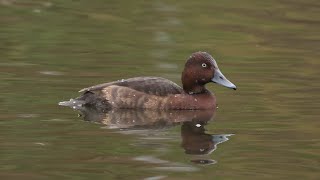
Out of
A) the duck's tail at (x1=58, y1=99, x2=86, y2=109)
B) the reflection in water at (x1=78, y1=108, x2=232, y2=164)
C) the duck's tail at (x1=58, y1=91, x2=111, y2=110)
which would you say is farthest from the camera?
the duck's tail at (x1=58, y1=91, x2=111, y2=110)

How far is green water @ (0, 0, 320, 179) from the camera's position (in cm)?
996

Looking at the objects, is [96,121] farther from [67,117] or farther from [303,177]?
[303,177]

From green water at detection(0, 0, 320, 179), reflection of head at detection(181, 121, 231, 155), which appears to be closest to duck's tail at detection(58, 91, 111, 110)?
green water at detection(0, 0, 320, 179)

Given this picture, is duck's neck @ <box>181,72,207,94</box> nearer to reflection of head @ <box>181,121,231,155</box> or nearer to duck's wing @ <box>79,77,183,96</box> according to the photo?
duck's wing @ <box>79,77,183,96</box>

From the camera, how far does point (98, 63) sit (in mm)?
14875

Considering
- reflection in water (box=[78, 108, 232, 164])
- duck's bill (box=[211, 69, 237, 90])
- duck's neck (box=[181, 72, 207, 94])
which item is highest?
duck's bill (box=[211, 69, 237, 90])

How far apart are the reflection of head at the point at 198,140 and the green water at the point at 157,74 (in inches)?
2.0

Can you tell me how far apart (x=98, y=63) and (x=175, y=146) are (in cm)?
430

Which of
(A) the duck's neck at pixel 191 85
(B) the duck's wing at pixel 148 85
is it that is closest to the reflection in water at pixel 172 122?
(B) the duck's wing at pixel 148 85

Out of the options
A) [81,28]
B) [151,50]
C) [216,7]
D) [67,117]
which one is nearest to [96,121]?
[67,117]

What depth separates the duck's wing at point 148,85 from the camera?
12820mm

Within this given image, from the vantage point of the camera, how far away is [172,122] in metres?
12.2

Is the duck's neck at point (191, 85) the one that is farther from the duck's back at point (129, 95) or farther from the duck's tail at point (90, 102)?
the duck's tail at point (90, 102)

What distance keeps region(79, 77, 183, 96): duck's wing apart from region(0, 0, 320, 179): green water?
14.7 inches
